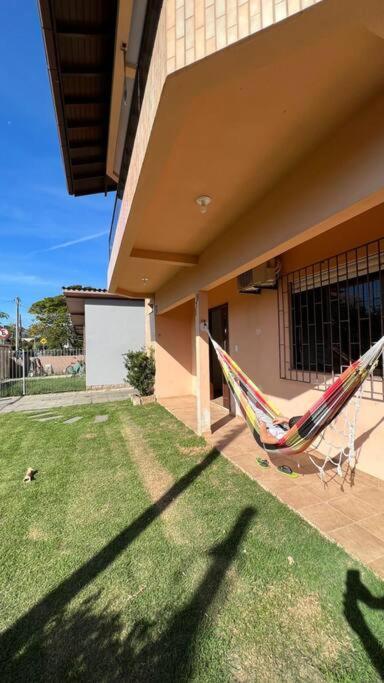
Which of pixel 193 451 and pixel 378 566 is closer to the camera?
pixel 378 566

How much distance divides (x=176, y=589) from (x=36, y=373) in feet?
57.2

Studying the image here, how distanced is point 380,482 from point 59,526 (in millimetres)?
3235

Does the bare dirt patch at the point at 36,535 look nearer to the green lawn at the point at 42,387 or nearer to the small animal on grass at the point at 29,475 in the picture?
the small animal on grass at the point at 29,475

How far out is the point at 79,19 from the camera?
153 inches

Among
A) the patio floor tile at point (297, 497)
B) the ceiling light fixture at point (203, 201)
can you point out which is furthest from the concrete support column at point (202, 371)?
the patio floor tile at point (297, 497)

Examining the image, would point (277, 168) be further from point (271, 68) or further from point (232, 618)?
point (232, 618)

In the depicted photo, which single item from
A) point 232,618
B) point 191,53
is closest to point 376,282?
point 191,53

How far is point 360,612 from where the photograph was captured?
1802 mm

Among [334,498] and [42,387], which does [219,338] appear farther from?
[42,387]

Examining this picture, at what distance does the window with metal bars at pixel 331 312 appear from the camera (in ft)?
11.5

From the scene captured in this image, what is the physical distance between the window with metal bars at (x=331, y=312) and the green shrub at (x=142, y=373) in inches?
193

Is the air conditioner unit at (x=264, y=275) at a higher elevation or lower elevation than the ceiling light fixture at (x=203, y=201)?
lower

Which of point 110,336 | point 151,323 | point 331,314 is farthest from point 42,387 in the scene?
point 331,314

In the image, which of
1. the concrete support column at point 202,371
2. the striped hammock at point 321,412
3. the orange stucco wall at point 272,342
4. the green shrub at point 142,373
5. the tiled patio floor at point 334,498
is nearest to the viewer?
the tiled patio floor at point 334,498
